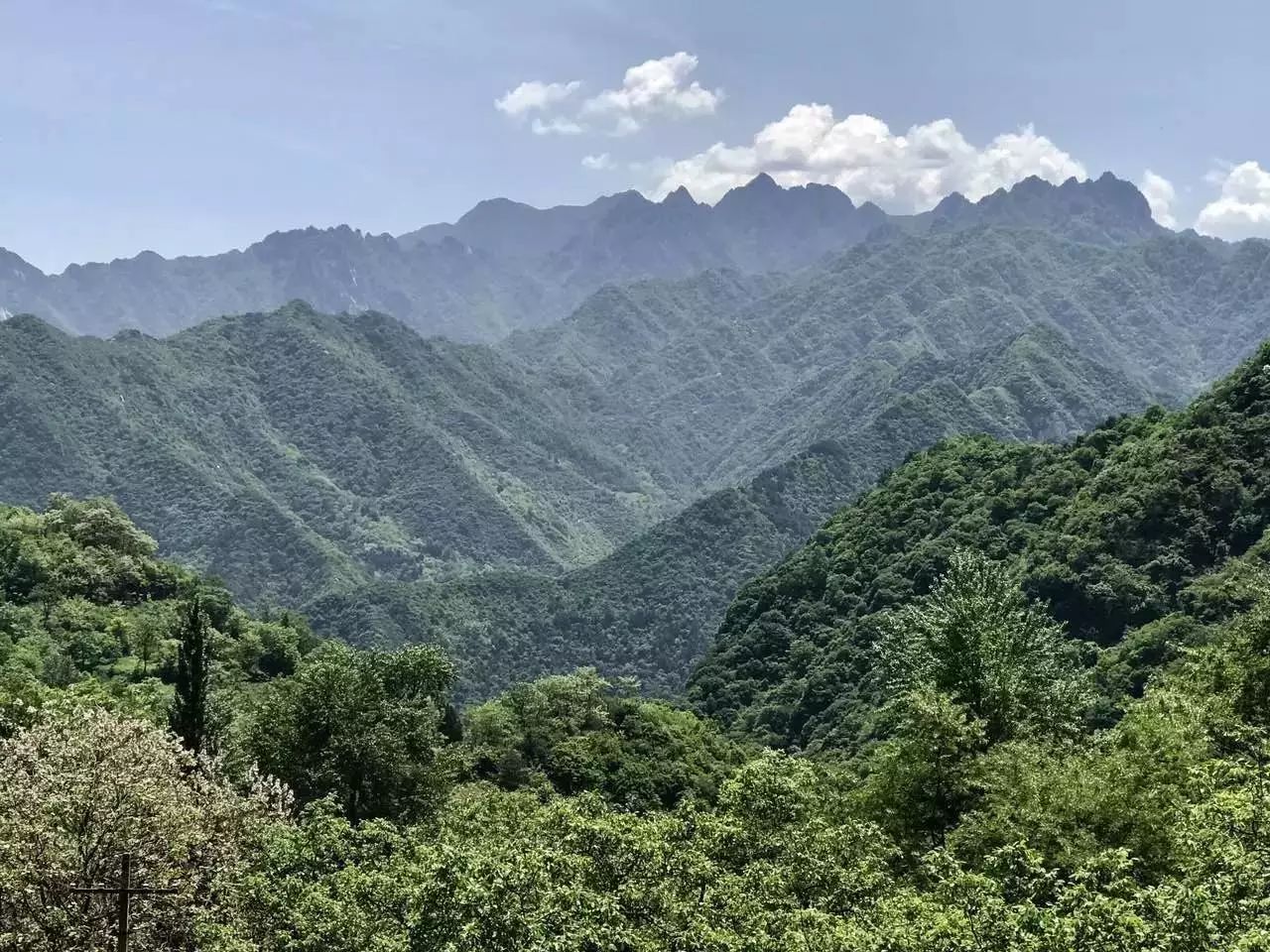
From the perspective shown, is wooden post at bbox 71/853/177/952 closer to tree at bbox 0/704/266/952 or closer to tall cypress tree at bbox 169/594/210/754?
tree at bbox 0/704/266/952

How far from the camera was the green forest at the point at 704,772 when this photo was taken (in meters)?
25.8

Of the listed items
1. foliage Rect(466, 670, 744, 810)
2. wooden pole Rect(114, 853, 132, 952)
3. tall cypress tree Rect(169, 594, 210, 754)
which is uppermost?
tall cypress tree Rect(169, 594, 210, 754)

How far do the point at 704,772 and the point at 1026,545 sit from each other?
41.1 metres

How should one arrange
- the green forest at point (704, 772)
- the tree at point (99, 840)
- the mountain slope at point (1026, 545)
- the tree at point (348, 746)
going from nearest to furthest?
the green forest at point (704, 772) → the tree at point (99, 840) → the tree at point (348, 746) → the mountain slope at point (1026, 545)

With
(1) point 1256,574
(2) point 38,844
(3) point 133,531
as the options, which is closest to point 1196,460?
(1) point 1256,574

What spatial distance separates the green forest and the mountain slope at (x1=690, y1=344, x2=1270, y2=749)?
15.2 inches

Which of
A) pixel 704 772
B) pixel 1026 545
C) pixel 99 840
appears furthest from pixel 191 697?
pixel 1026 545

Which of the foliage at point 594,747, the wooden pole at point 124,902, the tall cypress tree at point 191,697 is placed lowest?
the foliage at point 594,747

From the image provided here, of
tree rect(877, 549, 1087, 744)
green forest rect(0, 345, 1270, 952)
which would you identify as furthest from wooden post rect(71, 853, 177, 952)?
tree rect(877, 549, 1087, 744)

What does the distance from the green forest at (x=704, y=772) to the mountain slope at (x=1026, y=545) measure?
386 millimetres

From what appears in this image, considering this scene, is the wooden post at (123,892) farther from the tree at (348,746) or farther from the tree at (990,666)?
the tree at (990,666)

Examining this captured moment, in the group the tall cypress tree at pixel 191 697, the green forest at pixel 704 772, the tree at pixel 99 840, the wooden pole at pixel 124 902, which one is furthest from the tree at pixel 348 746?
the wooden pole at pixel 124 902

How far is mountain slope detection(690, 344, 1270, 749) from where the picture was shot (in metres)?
82.2

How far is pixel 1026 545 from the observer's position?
325ft
